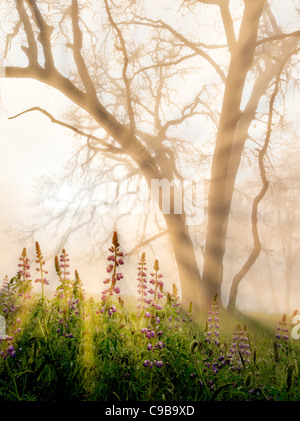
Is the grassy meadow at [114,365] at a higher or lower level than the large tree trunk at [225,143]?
lower

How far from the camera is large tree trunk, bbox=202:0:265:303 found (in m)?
6.78

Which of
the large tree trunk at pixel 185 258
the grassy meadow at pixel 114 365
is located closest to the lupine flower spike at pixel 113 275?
the grassy meadow at pixel 114 365

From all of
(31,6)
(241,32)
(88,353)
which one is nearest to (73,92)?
(31,6)

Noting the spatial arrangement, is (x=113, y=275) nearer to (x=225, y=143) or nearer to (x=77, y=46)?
(x=225, y=143)

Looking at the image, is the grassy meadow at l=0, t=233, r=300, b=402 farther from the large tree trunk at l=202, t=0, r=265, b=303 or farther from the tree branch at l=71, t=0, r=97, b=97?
the tree branch at l=71, t=0, r=97, b=97

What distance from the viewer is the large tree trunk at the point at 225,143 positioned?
267 inches

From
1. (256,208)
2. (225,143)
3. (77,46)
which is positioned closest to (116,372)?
(225,143)

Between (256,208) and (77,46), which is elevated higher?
(77,46)

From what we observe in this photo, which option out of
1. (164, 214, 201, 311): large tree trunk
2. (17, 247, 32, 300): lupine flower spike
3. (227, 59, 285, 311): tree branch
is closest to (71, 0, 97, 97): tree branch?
(164, 214, 201, 311): large tree trunk

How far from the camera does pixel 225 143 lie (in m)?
7.11

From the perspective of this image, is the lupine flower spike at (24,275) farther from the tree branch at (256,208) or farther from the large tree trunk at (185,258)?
the tree branch at (256,208)

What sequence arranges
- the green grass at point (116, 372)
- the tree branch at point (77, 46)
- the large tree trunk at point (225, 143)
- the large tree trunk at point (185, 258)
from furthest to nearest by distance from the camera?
the large tree trunk at point (185, 258), the tree branch at point (77, 46), the large tree trunk at point (225, 143), the green grass at point (116, 372)

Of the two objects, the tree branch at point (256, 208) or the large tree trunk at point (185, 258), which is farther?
the large tree trunk at point (185, 258)
